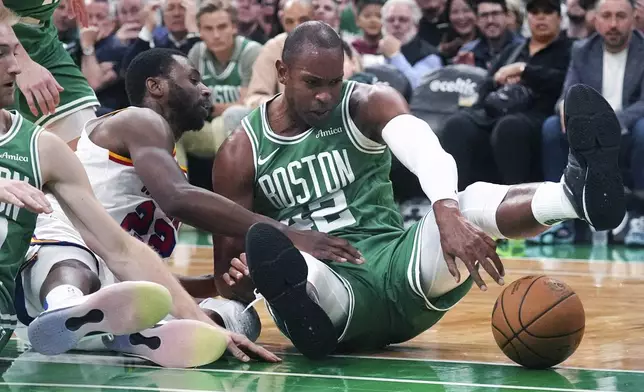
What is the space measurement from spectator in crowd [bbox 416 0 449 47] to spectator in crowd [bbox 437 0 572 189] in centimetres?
167

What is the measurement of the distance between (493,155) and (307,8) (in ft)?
7.82

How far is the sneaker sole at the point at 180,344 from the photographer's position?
445 centimetres

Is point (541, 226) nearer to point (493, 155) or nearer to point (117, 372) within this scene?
point (117, 372)

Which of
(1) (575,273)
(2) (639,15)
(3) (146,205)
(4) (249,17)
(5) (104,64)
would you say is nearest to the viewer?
(3) (146,205)

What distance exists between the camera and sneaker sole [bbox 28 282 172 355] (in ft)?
13.9

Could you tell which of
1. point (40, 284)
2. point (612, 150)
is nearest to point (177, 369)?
point (40, 284)

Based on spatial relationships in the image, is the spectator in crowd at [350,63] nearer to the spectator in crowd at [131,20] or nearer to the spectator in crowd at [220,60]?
the spectator in crowd at [220,60]

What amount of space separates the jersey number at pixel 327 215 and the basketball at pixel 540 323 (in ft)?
3.09

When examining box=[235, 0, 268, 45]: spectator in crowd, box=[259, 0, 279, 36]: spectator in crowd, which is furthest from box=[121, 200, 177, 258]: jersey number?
box=[235, 0, 268, 45]: spectator in crowd

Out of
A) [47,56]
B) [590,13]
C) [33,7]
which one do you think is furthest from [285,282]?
[590,13]

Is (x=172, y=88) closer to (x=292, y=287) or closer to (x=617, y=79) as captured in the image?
(x=292, y=287)

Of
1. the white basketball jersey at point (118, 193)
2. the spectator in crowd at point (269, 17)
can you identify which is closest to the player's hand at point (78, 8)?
the white basketball jersey at point (118, 193)

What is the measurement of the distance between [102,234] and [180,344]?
1.79 feet

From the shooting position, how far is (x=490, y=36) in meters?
11.0
